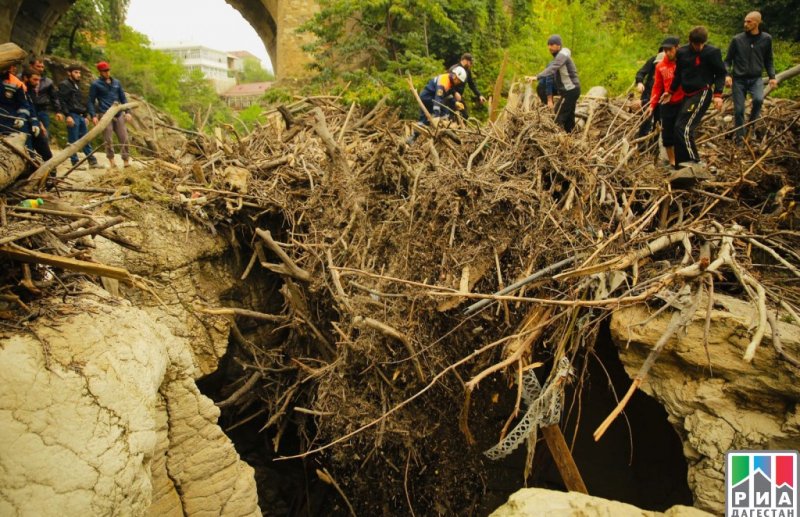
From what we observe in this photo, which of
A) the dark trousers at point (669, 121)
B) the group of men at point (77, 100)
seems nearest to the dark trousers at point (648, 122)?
the dark trousers at point (669, 121)

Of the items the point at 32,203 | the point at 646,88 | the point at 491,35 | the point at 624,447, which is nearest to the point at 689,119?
the point at 646,88

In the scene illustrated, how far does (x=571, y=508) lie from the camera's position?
2.32 metres

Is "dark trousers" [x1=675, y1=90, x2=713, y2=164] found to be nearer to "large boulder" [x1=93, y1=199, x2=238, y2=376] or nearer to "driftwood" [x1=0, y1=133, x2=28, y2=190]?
"large boulder" [x1=93, y1=199, x2=238, y2=376]

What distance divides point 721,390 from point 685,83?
2809 mm

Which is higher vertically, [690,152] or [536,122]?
[536,122]

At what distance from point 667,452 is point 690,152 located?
9.75 feet

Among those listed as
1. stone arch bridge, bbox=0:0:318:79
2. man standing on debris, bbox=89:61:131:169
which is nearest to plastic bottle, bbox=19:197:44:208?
man standing on debris, bbox=89:61:131:169

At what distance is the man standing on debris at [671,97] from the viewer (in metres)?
4.54

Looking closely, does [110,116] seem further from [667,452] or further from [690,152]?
[667,452]

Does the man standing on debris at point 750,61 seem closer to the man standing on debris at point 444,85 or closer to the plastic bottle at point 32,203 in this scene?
Result: the man standing on debris at point 444,85

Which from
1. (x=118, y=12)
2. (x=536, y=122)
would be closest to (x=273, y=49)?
(x=118, y=12)

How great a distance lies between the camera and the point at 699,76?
434cm

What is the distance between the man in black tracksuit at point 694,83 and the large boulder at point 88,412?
4.60 meters

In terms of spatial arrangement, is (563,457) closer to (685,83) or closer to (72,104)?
(685,83)
